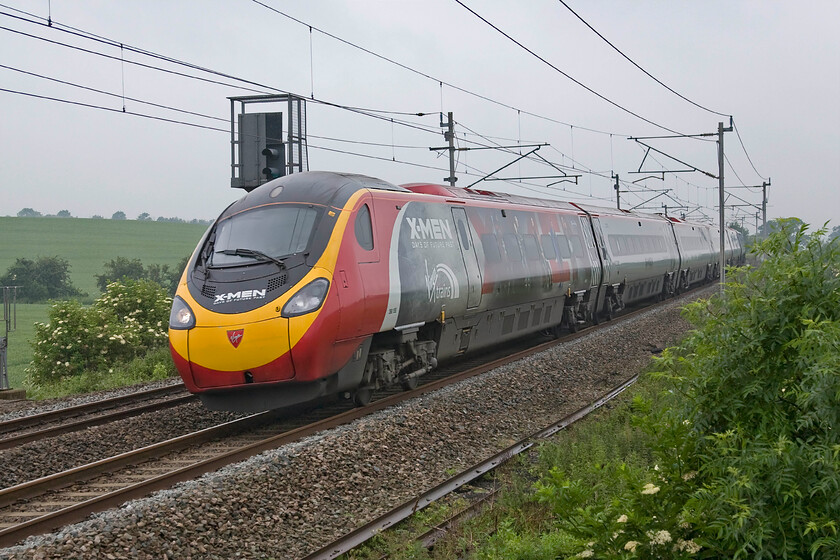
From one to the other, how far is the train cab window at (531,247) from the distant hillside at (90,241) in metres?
53.8

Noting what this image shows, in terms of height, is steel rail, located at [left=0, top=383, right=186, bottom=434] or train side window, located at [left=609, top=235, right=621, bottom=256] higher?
train side window, located at [left=609, top=235, right=621, bottom=256]

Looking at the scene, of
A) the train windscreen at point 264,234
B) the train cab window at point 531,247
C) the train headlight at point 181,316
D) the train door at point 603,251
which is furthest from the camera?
the train door at point 603,251

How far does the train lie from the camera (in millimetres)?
9461

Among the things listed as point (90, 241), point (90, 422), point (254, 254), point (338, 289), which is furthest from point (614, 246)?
point (90, 241)

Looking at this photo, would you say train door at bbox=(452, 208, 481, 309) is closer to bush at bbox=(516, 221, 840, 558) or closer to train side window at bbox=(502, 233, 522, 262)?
train side window at bbox=(502, 233, 522, 262)

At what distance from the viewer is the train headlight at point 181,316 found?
982 cm

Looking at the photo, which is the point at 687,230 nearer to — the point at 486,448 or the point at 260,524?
the point at 486,448

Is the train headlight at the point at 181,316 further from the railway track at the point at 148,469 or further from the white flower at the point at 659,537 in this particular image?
the white flower at the point at 659,537

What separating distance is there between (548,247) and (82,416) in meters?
9.98

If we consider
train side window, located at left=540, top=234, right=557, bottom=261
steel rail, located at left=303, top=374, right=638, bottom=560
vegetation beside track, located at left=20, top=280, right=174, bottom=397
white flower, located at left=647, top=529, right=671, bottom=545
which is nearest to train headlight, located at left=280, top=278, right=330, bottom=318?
steel rail, located at left=303, top=374, right=638, bottom=560

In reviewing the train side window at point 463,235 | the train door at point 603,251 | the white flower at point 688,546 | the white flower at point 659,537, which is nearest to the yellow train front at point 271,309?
the train side window at point 463,235

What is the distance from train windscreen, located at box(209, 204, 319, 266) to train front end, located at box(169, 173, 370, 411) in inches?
0.6

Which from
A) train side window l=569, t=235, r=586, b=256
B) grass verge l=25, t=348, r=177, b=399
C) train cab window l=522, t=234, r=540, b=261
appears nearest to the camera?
train cab window l=522, t=234, r=540, b=261

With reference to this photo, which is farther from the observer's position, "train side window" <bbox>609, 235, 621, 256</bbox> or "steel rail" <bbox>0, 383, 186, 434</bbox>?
"train side window" <bbox>609, 235, 621, 256</bbox>
